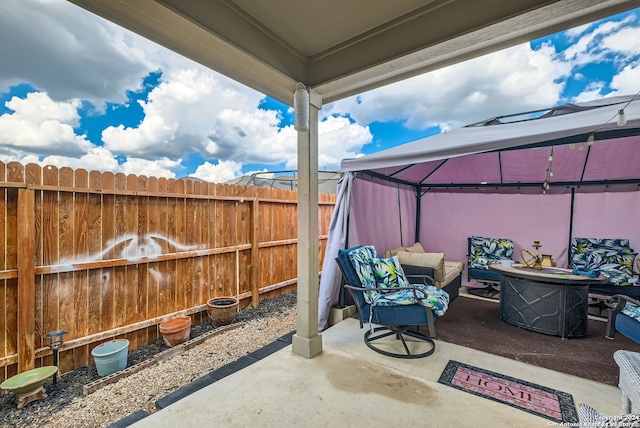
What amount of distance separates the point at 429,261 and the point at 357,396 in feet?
7.08

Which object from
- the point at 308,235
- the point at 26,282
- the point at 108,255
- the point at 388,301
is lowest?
the point at 388,301

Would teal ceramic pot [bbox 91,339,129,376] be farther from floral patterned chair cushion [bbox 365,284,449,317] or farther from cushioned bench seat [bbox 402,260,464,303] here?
cushioned bench seat [bbox 402,260,464,303]

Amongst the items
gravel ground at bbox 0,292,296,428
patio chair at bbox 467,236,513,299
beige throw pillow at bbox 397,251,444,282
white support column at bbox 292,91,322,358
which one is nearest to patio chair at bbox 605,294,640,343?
beige throw pillow at bbox 397,251,444,282

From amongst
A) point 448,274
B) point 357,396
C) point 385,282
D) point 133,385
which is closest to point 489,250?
point 448,274

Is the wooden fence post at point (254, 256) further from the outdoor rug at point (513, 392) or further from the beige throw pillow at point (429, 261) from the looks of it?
the outdoor rug at point (513, 392)

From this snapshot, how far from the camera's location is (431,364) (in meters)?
2.37

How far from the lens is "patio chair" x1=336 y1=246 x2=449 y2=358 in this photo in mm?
2514

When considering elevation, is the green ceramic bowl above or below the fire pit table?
below

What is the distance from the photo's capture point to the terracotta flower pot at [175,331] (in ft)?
9.56

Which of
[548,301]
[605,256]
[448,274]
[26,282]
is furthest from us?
[605,256]

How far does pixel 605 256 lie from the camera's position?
13.4 feet

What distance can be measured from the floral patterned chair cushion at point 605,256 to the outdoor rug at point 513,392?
8.89 feet

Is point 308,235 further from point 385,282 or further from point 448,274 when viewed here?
point 448,274

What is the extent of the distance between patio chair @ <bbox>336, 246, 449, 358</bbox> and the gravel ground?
3.65ft
